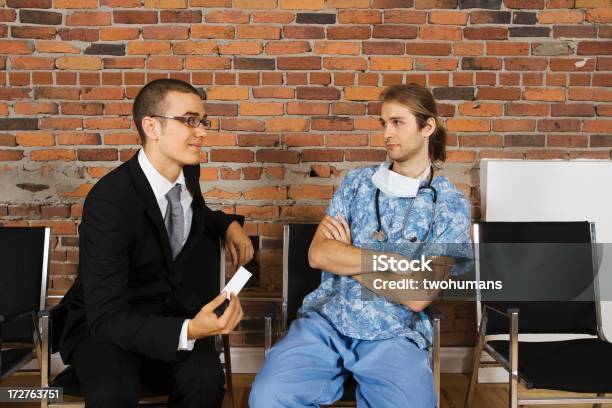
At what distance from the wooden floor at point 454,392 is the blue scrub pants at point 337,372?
2.87 ft

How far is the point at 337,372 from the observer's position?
1.94 meters

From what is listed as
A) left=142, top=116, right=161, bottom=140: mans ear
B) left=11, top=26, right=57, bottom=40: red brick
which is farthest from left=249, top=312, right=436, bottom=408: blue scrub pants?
left=11, top=26, right=57, bottom=40: red brick

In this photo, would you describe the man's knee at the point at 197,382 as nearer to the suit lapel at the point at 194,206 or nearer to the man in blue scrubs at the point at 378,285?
the man in blue scrubs at the point at 378,285

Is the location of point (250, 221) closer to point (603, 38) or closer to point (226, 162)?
point (226, 162)

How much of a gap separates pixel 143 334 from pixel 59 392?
41cm

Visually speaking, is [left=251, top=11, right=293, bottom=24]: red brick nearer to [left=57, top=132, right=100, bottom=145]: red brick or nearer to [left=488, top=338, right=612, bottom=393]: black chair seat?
[left=57, top=132, right=100, bottom=145]: red brick

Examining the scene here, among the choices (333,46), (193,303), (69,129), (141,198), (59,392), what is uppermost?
(333,46)

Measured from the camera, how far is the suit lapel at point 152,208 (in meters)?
1.86

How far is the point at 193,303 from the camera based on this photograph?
2129 mm

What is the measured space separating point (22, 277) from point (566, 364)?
7.28ft

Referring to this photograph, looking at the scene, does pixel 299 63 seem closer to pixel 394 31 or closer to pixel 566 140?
pixel 394 31

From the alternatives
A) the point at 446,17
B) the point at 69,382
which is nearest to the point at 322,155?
the point at 446,17

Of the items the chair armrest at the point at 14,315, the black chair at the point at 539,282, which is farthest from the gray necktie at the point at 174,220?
the black chair at the point at 539,282

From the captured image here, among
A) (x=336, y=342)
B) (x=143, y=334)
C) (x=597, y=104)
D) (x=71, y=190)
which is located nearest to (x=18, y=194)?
(x=71, y=190)
